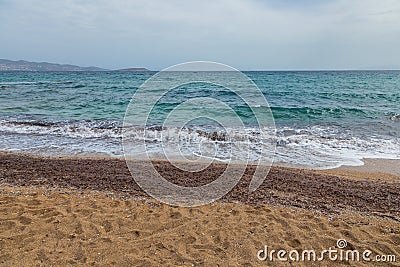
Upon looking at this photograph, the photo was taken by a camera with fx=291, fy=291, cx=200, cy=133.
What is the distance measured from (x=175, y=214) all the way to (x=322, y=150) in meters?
6.89

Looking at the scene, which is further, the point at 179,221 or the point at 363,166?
the point at 363,166

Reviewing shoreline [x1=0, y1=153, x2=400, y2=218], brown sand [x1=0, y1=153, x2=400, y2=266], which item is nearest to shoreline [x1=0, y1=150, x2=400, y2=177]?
shoreline [x1=0, y1=153, x2=400, y2=218]

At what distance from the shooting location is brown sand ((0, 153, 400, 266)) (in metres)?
3.46

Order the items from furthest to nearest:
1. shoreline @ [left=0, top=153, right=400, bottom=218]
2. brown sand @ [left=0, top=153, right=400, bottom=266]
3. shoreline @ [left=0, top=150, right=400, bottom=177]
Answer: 1. shoreline @ [left=0, top=150, right=400, bottom=177]
2. shoreline @ [left=0, top=153, right=400, bottom=218]
3. brown sand @ [left=0, top=153, right=400, bottom=266]

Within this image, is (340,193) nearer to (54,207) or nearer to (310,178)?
(310,178)

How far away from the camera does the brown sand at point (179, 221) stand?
3463 mm

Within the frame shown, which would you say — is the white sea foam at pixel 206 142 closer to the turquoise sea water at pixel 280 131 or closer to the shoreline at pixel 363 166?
the turquoise sea water at pixel 280 131

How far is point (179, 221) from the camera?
4293 mm

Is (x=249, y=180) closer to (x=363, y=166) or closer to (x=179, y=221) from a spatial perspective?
(x=179, y=221)

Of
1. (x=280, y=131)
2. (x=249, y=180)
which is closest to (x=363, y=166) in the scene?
(x=249, y=180)

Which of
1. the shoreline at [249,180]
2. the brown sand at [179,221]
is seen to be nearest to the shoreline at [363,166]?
the shoreline at [249,180]

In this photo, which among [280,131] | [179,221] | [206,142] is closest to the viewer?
[179,221]

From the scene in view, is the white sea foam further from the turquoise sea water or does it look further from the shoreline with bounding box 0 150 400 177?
the shoreline with bounding box 0 150 400 177

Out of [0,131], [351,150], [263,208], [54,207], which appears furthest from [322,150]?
[0,131]
